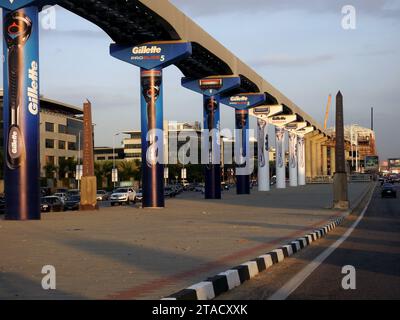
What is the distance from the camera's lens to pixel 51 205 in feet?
152

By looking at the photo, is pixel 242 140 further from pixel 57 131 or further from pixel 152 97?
Answer: pixel 57 131

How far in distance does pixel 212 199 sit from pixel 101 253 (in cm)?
4172

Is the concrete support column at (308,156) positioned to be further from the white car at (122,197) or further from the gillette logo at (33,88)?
the gillette logo at (33,88)

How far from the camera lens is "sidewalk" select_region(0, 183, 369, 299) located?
35.1ft

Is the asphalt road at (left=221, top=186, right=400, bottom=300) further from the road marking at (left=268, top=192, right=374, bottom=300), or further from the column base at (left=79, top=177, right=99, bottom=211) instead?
the column base at (left=79, top=177, right=99, bottom=211)

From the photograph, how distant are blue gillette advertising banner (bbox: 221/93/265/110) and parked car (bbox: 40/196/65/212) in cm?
2569

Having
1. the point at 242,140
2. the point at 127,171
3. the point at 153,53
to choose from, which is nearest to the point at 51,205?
the point at 153,53

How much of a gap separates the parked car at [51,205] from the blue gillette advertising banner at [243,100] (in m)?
25.7

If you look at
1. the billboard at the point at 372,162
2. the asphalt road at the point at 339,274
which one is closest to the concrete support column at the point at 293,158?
the billboard at the point at 372,162

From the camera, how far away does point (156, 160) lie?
4181 centimetres

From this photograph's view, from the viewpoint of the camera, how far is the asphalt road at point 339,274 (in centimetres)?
1022

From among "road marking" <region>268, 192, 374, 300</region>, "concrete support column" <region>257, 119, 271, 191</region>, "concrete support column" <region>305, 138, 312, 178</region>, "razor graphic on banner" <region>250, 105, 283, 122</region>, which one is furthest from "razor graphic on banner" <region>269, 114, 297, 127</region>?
"road marking" <region>268, 192, 374, 300</region>

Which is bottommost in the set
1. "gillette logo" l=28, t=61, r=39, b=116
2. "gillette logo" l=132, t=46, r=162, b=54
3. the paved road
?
the paved road
